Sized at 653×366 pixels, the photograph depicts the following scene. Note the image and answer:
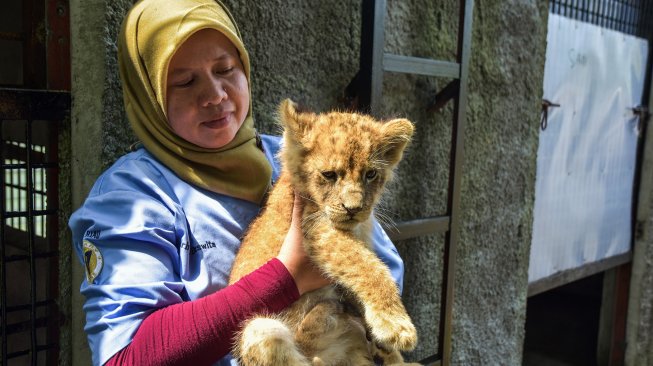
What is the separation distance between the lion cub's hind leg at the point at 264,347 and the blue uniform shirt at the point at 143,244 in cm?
21

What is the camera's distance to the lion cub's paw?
5.96 ft

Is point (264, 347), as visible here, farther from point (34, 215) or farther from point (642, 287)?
point (642, 287)

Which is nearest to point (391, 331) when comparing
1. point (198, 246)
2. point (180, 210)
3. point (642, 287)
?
point (198, 246)

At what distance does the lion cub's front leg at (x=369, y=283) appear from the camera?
5.99ft

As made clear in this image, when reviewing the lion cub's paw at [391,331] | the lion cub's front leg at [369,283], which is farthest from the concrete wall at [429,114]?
the lion cub's paw at [391,331]

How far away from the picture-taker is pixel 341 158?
78.0 inches

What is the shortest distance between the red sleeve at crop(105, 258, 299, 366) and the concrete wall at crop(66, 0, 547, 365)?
1.01m

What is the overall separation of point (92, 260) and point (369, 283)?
895 millimetres

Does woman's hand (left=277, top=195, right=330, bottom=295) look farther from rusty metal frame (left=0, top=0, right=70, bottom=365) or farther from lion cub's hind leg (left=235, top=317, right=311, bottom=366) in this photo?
rusty metal frame (left=0, top=0, right=70, bottom=365)

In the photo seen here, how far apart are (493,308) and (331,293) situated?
306 centimetres

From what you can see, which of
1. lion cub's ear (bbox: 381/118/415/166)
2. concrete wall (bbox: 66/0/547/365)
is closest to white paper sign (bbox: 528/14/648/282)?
concrete wall (bbox: 66/0/547/365)

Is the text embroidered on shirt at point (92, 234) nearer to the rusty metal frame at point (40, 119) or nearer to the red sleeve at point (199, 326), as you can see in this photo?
the red sleeve at point (199, 326)

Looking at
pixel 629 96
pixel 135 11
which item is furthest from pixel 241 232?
pixel 629 96

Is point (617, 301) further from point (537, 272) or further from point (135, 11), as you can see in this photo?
point (135, 11)
